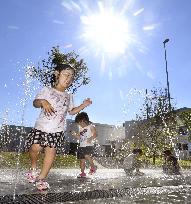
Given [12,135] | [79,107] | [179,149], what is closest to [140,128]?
[12,135]

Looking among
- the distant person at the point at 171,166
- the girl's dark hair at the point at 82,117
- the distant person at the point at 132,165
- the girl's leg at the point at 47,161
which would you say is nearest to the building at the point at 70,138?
the distant person at the point at 132,165

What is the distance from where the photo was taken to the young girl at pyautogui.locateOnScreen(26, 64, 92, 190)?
427cm

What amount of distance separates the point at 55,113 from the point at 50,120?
0.14m

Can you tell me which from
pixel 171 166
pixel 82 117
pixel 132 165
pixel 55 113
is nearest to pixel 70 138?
pixel 171 166

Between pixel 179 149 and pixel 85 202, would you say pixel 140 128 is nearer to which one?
pixel 179 149

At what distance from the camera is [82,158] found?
7.73 metres

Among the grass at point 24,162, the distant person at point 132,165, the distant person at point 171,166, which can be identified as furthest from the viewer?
the grass at point 24,162

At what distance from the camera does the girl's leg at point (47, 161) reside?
167 inches

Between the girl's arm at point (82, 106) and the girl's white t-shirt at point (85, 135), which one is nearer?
the girl's arm at point (82, 106)

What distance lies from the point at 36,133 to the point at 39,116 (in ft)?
0.85

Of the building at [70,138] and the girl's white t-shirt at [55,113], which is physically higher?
the building at [70,138]

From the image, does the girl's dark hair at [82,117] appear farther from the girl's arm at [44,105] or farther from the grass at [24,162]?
the grass at [24,162]

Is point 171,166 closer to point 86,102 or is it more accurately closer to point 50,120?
point 86,102

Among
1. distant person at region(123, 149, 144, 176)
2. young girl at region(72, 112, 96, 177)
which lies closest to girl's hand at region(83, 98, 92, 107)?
young girl at region(72, 112, 96, 177)
